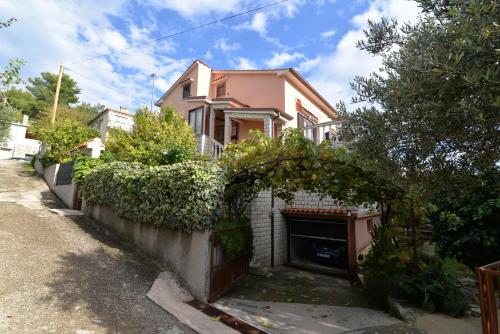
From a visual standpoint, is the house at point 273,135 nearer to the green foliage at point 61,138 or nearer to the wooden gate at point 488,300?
the wooden gate at point 488,300

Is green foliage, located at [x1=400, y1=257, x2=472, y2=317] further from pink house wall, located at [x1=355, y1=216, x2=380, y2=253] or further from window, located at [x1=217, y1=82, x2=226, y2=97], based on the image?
window, located at [x1=217, y1=82, x2=226, y2=97]

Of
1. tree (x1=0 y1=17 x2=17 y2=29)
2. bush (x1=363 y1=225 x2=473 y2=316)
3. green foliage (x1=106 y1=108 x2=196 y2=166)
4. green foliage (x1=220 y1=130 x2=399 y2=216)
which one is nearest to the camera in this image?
tree (x1=0 y1=17 x2=17 y2=29)

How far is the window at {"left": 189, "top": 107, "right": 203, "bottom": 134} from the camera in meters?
15.9

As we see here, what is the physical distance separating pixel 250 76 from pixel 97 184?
11113mm

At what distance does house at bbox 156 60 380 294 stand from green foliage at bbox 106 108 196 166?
203cm

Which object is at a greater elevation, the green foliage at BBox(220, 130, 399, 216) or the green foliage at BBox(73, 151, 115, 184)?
the green foliage at BBox(73, 151, 115, 184)

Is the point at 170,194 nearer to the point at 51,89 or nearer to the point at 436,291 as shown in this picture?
the point at 436,291

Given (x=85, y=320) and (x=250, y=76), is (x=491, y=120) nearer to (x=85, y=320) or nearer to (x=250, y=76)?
(x=85, y=320)

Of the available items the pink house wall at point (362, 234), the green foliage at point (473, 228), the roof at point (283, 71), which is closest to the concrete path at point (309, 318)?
the green foliage at point (473, 228)

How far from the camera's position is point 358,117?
3627 mm

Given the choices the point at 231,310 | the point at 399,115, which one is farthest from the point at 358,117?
the point at 231,310

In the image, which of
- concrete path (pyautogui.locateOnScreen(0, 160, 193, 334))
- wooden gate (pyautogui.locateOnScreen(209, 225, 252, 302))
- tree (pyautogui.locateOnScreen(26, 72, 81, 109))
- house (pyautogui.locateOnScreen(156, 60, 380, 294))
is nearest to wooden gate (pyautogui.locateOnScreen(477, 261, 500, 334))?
house (pyautogui.locateOnScreen(156, 60, 380, 294))

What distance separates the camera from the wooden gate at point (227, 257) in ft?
18.9

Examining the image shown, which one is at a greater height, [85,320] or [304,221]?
[304,221]
